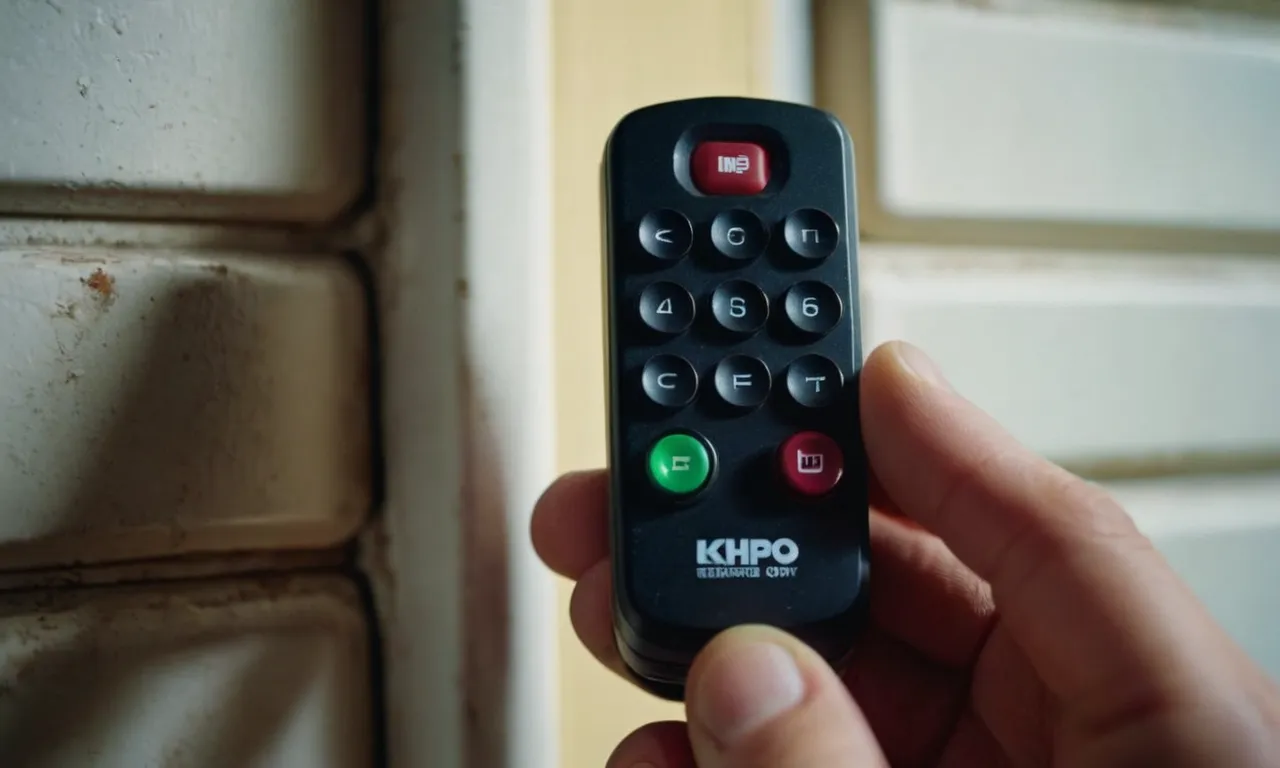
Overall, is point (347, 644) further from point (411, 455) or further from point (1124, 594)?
point (1124, 594)

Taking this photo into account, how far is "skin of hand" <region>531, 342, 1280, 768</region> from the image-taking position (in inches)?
9.4

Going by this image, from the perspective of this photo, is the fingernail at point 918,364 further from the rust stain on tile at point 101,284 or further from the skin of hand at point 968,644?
the rust stain on tile at point 101,284

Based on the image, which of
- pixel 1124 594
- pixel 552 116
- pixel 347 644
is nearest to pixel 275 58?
pixel 552 116

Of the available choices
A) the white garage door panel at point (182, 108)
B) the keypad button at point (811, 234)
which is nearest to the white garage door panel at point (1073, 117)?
the keypad button at point (811, 234)

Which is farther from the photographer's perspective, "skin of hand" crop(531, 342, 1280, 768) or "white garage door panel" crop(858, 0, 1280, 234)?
"white garage door panel" crop(858, 0, 1280, 234)

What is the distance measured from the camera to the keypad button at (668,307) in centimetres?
31

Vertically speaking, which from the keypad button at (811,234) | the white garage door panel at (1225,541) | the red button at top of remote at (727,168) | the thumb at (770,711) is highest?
the red button at top of remote at (727,168)

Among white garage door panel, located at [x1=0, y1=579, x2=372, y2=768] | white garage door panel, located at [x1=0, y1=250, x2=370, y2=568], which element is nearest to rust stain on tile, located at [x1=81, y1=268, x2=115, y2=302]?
white garage door panel, located at [x1=0, y1=250, x2=370, y2=568]

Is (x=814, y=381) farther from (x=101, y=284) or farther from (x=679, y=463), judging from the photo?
(x=101, y=284)

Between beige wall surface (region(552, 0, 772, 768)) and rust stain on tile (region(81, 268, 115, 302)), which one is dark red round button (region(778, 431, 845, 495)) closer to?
beige wall surface (region(552, 0, 772, 768))

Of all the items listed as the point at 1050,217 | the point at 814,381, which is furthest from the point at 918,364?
the point at 1050,217

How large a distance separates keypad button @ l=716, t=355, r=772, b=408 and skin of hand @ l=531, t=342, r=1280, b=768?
0.04 m

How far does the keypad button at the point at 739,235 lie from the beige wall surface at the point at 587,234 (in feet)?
0.23

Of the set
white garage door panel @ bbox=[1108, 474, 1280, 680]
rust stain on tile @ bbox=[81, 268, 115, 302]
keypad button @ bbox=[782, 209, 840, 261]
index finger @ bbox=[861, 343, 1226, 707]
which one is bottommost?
white garage door panel @ bbox=[1108, 474, 1280, 680]
